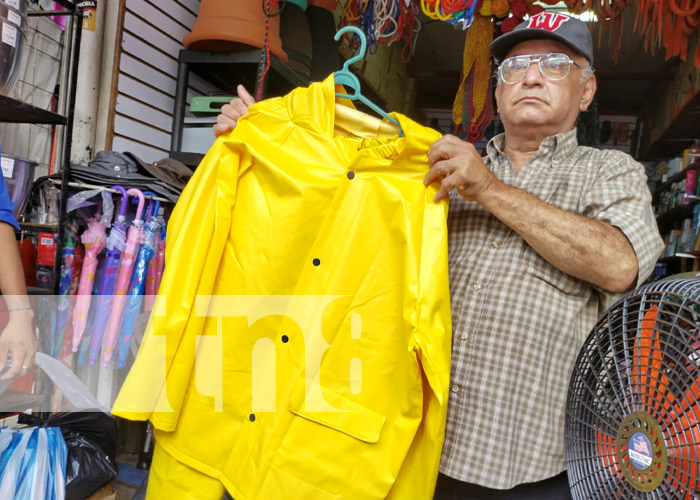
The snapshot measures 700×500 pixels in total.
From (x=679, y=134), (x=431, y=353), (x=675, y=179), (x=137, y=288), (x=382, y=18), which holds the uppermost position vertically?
(x=679, y=134)

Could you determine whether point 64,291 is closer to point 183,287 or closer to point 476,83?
point 183,287

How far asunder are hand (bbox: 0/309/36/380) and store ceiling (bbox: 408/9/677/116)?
553 centimetres

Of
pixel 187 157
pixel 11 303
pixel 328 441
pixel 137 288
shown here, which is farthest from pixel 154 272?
pixel 328 441

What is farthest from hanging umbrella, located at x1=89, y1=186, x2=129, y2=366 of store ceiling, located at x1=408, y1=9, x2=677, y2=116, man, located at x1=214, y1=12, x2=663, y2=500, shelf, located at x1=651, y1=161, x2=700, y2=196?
shelf, located at x1=651, y1=161, x2=700, y2=196

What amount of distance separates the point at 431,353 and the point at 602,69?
7657 millimetres

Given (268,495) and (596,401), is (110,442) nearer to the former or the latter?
(268,495)

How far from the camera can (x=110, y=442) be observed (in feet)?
8.11

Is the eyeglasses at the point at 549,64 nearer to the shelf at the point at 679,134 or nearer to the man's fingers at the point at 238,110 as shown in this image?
the man's fingers at the point at 238,110

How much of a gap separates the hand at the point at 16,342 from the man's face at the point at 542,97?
5.16 feet

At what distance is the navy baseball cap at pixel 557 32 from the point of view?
1.46 m

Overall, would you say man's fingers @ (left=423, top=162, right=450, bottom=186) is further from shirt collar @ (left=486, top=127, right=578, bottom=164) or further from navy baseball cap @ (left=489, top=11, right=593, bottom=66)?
navy baseball cap @ (left=489, top=11, right=593, bottom=66)

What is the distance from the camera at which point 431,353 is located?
127cm

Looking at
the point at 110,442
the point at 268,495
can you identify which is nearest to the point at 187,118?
the point at 110,442

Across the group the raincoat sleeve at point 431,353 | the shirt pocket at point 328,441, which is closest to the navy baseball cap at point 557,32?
the raincoat sleeve at point 431,353
